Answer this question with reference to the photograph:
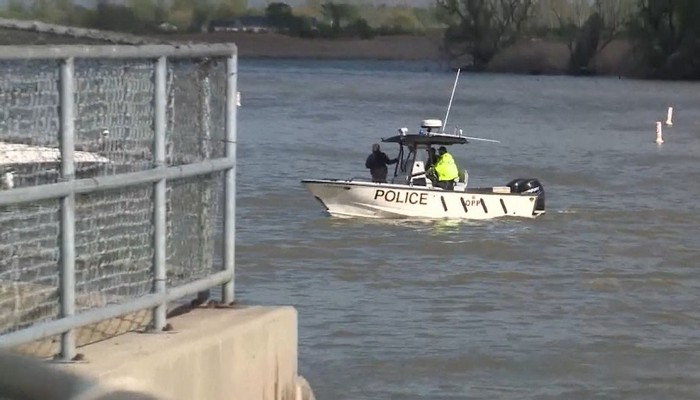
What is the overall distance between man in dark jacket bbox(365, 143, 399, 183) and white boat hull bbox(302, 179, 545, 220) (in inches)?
11.8

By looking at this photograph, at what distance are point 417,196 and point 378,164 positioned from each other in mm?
826

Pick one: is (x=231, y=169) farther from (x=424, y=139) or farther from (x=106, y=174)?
(x=424, y=139)

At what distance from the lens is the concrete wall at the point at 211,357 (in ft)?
18.8

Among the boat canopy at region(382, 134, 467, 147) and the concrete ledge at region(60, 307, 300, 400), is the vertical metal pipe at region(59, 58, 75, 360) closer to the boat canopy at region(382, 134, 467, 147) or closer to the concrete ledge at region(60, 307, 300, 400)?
the concrete ledge at region(60, 307, 300, 400)

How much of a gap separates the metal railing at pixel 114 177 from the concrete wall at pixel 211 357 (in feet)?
0.48

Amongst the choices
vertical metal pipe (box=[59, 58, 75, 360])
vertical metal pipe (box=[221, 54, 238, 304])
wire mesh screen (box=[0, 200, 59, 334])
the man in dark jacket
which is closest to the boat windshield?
the man in dark jacket

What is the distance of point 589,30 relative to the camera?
12394 cm

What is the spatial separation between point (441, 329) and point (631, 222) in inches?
483

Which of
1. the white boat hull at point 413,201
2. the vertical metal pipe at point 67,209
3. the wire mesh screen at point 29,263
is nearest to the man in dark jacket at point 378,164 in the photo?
the white boat hull at point 413,201

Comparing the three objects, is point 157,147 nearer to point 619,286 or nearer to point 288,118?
point 619,286

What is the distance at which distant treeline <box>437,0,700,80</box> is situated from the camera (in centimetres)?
10725

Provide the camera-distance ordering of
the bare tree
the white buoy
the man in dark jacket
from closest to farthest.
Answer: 1. the white buoy
2. the man in dark jacket
3. the bare tree

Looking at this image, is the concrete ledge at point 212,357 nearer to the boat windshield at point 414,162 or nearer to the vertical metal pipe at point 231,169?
the vertical metal pipe at point 231,169

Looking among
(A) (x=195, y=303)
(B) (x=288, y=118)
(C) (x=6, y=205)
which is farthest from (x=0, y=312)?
(B) (x=288, y=118)
